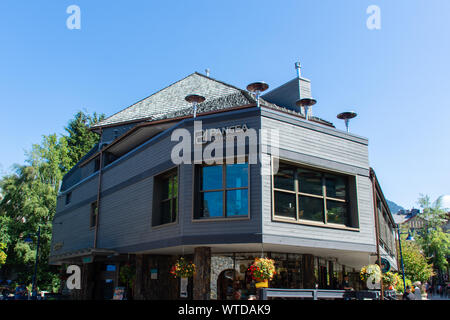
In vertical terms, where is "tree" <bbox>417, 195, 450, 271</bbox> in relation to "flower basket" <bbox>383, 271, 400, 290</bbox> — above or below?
above

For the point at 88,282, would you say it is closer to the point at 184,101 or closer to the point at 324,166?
the point at 184,101

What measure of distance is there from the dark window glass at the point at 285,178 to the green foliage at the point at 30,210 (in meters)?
32.7

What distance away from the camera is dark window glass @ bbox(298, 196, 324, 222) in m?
13.6

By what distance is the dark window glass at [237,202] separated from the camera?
42.0ft

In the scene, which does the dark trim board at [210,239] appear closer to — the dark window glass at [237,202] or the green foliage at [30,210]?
the dark window glass at [237,202]

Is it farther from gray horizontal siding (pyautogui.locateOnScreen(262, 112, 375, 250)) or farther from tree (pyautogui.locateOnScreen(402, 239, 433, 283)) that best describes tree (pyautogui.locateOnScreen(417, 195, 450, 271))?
gray horizontal siding (pyautogui.locateOnScreen(262, 112, 375, 250))

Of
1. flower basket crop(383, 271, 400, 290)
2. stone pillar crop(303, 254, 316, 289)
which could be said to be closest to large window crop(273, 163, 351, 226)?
stone pillar crop(303, 254, 316, 289)

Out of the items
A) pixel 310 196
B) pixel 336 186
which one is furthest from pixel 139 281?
pixel 336 186

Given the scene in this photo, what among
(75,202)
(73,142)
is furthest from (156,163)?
(73,142)

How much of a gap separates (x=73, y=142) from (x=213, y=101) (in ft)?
128

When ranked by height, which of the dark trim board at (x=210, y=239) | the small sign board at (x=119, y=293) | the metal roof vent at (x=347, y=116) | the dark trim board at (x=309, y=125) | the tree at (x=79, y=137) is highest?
the tree at (x=79, y=137)

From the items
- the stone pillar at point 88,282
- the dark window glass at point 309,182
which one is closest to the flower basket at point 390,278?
the dark window glass at point 309,182

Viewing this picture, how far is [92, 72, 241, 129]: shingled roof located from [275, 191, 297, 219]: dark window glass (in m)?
8.42

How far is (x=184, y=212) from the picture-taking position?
43.8 feet
